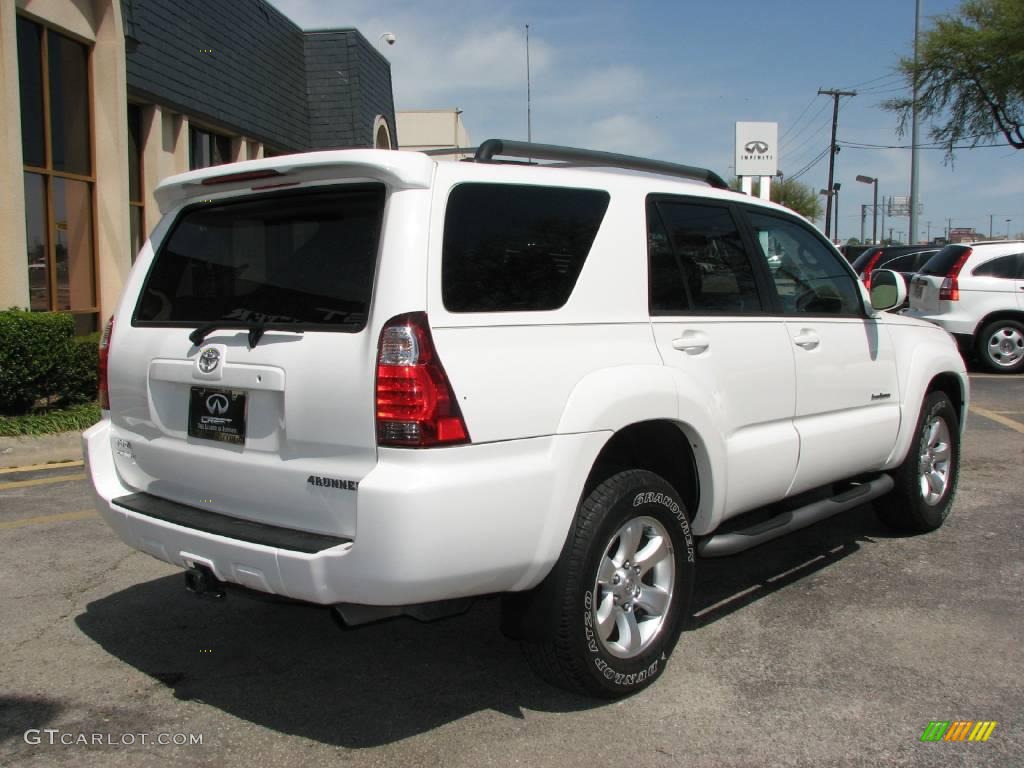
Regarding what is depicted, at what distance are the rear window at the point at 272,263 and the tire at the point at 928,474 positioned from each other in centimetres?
360

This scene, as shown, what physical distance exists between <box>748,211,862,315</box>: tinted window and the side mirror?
21 cm

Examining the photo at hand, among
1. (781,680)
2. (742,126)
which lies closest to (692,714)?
(781,680)

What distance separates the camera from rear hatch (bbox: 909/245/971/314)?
1345 cm

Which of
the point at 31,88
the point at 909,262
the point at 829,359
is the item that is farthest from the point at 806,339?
the point at 909,262

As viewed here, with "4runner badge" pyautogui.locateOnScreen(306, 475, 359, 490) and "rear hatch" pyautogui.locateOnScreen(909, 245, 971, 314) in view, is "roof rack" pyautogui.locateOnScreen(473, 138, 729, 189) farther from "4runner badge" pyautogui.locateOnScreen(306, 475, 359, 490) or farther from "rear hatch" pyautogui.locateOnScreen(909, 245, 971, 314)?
"rear hatch" pyautogui.locateOnScreen(909, 245, 971, 314)

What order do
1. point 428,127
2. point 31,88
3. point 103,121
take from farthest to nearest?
point 428,127 → point 103,121 → point 31,88

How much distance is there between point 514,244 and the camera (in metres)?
3.28

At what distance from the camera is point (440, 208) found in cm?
305

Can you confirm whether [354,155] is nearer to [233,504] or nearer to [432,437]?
[432,437]

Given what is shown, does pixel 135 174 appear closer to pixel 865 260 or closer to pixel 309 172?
pixel 309 172

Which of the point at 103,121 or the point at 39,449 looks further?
the point at 103,121

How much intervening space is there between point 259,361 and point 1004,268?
1293cm

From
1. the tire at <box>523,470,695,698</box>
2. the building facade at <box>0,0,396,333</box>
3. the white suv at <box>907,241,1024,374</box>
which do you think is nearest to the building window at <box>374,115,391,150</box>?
the building facade at <box>0,0,396,333</box>

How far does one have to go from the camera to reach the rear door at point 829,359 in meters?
4.48
